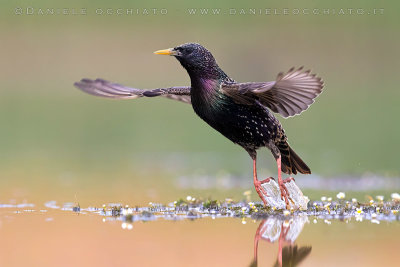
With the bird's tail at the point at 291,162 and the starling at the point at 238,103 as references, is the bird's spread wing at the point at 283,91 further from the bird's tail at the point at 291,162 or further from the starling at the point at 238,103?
the bird's tail at the point at 291,162

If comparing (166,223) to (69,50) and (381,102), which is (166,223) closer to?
(381,102)

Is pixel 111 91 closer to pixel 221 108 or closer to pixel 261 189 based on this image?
pixel 221 108

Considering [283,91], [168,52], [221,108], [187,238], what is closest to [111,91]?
[168,52]

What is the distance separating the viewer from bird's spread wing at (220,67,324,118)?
356 inches

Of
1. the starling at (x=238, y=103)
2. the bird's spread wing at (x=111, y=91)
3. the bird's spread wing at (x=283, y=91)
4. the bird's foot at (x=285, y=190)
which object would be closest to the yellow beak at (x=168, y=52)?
the starling at (x=238, y=103)

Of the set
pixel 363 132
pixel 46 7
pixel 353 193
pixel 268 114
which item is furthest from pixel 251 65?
pixel 268 114

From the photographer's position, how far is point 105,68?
34969mm

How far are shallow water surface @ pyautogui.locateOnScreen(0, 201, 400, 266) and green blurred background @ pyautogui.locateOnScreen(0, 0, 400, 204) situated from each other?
1.74 metres

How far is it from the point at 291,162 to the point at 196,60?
1.74m

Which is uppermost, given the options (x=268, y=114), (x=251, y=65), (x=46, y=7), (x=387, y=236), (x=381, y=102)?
(x=46, y=7)

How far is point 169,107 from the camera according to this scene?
30047 millimetres

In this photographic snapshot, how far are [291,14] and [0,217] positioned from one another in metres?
31.3

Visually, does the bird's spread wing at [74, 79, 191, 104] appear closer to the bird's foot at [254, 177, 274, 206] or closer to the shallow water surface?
the bird's foot at [254, 177, 274, 206]

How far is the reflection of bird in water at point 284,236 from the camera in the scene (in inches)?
276
